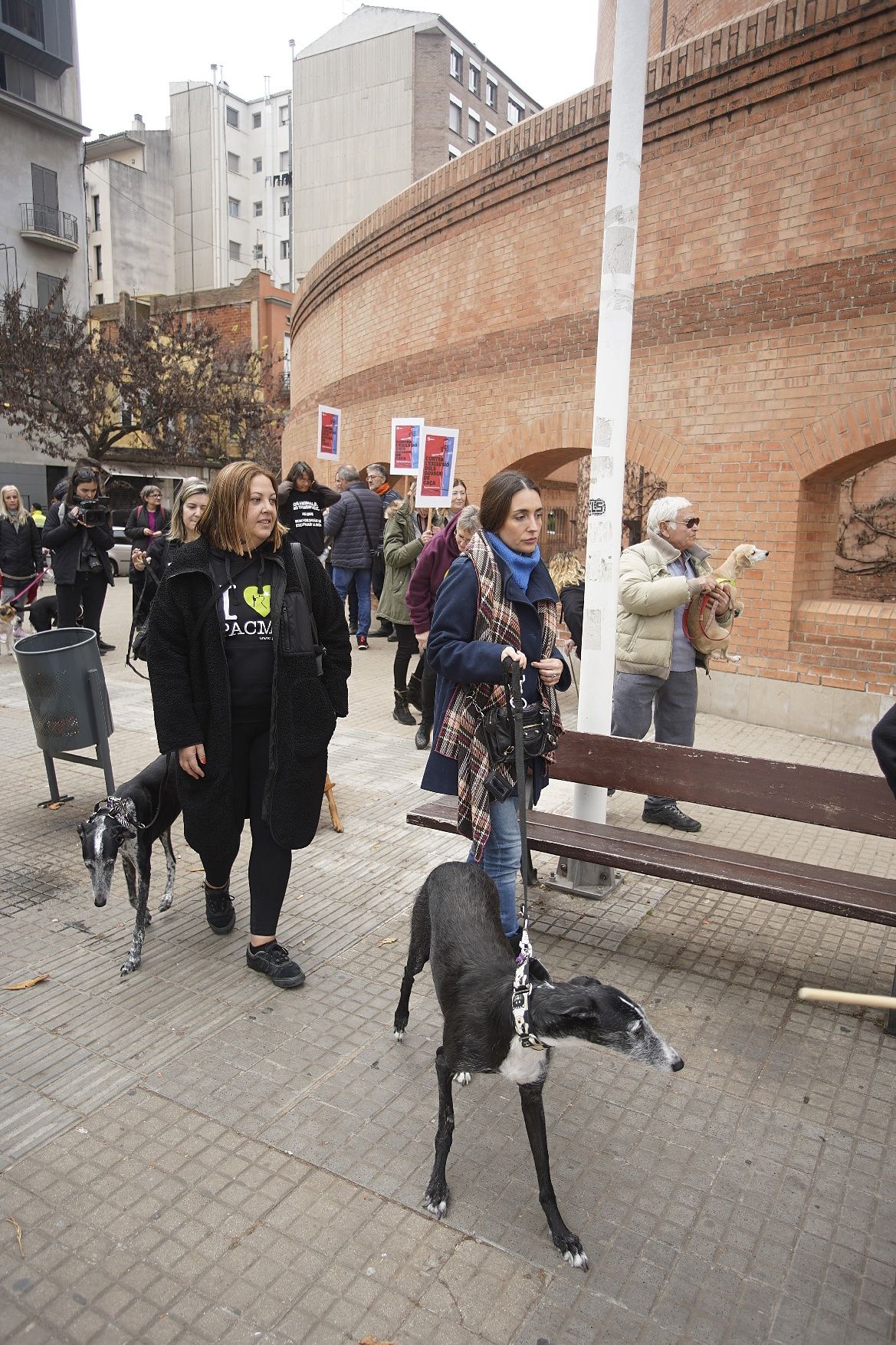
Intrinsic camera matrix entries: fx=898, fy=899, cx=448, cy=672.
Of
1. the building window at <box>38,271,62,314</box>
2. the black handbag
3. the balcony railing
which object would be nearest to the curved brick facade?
the black handbag

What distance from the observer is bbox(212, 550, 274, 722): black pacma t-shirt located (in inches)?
145

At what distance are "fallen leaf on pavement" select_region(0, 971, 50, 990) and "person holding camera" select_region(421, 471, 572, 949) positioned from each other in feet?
6.22

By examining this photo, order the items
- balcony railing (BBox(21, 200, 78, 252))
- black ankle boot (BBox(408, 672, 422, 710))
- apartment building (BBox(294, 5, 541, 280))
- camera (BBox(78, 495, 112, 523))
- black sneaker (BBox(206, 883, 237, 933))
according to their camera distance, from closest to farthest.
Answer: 1. black sneaker (BBox(206, 883, 237, 933))
2. black ankle boot (BBox(408, 672, 422, 710))
3. camera (BBox(78, 495, 112, 523))
4. balcony railing (BBox(21, 200, 78, 252))
5. apartment building (BBox(294, 5, 541, 280))

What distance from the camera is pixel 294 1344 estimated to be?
2.23 m

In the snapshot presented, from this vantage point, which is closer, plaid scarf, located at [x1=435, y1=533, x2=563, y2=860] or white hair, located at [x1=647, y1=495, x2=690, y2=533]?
plaid scarf, located at [x1=435, y1=533, x2=563, y2=860]

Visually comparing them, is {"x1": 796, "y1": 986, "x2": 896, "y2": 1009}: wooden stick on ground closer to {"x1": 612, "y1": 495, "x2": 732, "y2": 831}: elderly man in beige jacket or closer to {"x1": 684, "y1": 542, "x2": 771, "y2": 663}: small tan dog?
{"x1": 612, "y1": 495, "x2": 732, "y2": 831}: elderly man in beige jacket

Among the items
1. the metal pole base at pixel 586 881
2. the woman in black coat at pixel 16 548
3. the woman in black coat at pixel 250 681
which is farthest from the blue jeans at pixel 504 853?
the woman in black coat at pixel 16 548

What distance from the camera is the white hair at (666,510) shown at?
217 inches

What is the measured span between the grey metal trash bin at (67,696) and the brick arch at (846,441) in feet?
20.0

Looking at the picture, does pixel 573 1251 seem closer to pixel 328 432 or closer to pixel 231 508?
pixel 231 508

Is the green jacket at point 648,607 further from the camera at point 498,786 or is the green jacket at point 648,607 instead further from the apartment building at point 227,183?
the apartment building at point 227,183

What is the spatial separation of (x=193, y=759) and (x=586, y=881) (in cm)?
229

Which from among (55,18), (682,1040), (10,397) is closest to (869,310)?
(682,1040)

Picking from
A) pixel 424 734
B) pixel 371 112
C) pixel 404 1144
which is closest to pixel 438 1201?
pixel 404 1144
